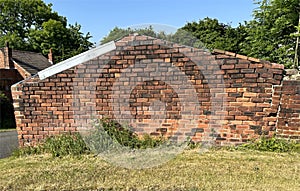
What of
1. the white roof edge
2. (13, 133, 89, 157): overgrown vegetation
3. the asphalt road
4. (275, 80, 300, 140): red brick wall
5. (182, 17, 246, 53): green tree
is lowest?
the asphalt road

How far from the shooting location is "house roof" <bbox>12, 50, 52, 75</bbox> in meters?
18.8

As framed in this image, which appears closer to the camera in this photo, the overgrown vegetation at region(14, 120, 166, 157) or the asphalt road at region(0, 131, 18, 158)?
the overgrown vegetation at region(14, 120, 166, 157)

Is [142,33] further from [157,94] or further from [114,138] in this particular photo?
[114,138]

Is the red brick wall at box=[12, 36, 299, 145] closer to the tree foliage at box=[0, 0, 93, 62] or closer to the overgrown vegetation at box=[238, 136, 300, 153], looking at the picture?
the overgrown vegetation at box=[238, 136, 300, 153]

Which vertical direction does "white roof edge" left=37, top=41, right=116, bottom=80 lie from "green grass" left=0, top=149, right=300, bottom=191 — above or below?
above

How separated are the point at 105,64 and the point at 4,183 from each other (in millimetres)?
2396

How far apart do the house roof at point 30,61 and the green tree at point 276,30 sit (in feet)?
55.0

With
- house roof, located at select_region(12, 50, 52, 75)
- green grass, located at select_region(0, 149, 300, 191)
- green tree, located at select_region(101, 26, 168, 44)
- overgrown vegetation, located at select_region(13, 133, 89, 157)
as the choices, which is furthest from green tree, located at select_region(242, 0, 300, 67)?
house roof, located at select_region(12, 50, 52, 75)

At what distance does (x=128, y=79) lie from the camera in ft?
13.6

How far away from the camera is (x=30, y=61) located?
67.5 ft

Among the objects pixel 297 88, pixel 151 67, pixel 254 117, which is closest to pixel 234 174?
pixel 254 117

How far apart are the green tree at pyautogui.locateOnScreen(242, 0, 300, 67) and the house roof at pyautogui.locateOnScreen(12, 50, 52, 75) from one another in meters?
16.8

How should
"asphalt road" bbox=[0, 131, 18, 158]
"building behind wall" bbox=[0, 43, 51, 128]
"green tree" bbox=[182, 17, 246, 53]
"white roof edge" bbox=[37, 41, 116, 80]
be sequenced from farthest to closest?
"green tree" bbox=[182, 17, 246, 53], "building behind wall" bbox=[0, 43, 51, 128], "asphalt road" bbox=[0, 131, 18, 158], "white roof edge" bbox=[37, 41, 116, 80]

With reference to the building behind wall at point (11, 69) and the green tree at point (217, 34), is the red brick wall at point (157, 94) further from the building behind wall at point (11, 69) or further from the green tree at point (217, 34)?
the green tree at point (217, 34)
